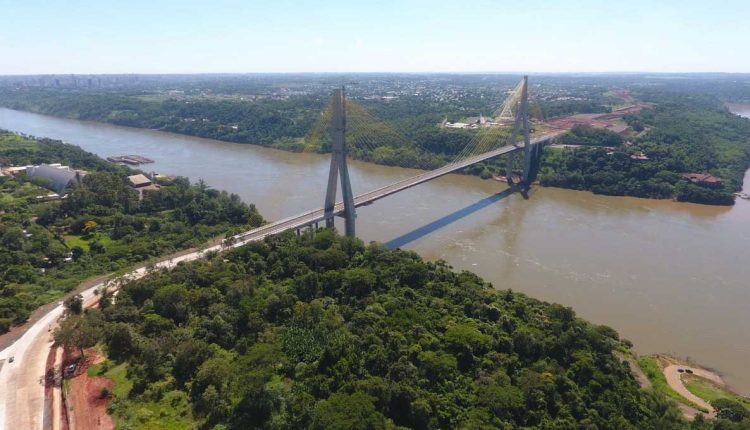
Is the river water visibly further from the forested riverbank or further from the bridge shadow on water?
the forested riverbank

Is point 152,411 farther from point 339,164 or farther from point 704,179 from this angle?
point 704,179

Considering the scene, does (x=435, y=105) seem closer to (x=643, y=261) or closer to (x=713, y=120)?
(x=713, y=120)

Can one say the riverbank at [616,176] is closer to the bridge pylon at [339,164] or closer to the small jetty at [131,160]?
the bridge pylon at [339,164]

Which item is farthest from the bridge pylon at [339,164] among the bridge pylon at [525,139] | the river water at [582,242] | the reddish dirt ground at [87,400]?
the bridge pylon at [525,139]

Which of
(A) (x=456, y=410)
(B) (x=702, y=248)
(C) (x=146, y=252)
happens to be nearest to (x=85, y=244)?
(C) (x=146, y=252)

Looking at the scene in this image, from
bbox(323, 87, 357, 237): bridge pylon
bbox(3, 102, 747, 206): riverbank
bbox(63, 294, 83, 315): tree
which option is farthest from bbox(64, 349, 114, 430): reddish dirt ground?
bbox(3, 102, 747, 206): riverbank

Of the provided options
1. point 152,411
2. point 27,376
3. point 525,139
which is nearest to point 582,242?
point 525,139
